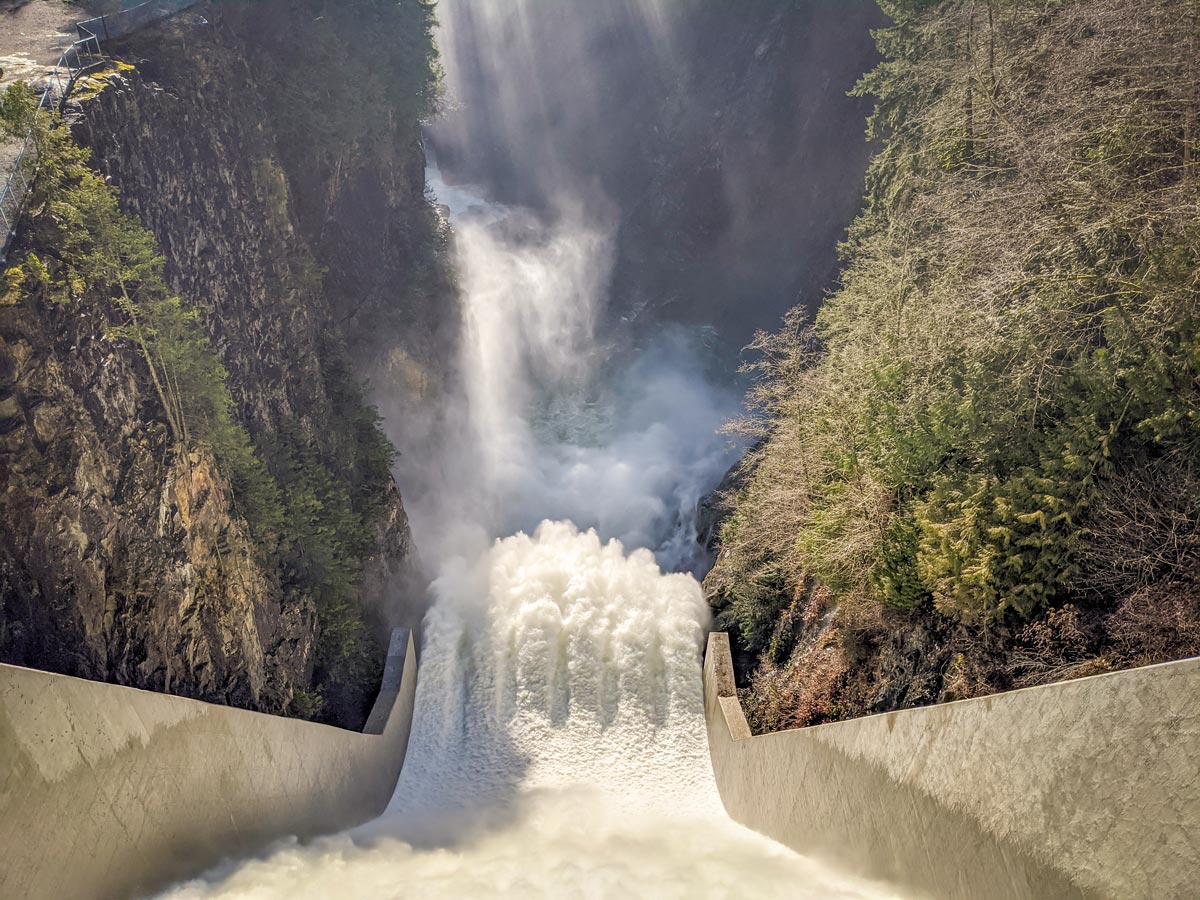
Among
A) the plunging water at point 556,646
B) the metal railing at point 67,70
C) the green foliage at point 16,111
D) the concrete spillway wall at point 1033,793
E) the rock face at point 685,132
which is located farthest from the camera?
the rock face at point 685,132

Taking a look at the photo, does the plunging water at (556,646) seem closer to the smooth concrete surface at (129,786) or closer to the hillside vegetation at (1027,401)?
the smooth concrete surface at (129,786)

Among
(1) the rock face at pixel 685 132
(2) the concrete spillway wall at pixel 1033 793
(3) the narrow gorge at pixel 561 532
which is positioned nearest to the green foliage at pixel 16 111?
(3) the narrow gorge at pixel 561 532

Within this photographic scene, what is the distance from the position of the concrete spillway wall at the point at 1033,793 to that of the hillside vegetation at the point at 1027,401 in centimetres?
119

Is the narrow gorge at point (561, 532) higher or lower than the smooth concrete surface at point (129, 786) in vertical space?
higher

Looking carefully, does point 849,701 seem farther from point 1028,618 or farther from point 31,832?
point 31,832

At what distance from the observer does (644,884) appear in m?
9.17

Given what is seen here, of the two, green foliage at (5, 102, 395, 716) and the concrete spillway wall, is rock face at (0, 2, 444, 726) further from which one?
the concrete spillway wall

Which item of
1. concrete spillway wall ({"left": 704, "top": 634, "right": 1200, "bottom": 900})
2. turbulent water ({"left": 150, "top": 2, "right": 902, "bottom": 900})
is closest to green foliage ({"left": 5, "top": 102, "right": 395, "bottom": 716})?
turbulent water ({"left": 150, "top": 2, "right": 902, "bottom": 900})

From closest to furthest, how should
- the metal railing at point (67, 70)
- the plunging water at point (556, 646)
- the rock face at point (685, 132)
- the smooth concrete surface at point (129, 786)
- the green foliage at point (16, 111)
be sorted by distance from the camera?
the smooth concrete surface at point (129, 786) → the green foliage at point (16, 111) → the metal railing at point (67, 70) → the plunging water at point (556, 646) → the rock face at point (685, 132)

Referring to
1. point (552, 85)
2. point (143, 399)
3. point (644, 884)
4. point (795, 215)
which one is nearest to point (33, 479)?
point (143, 399)

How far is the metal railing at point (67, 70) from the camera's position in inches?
342

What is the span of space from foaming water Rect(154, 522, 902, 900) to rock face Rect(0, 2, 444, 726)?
2.14 m

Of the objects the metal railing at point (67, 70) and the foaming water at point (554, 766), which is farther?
the foaming water at point (554, 766)

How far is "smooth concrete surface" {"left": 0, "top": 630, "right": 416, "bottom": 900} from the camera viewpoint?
A: 6.00 m
